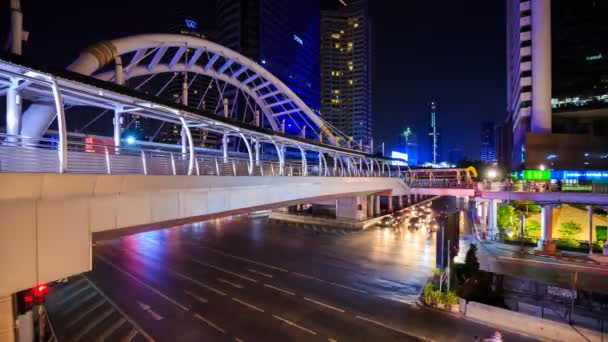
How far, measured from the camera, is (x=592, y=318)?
48.3 ft

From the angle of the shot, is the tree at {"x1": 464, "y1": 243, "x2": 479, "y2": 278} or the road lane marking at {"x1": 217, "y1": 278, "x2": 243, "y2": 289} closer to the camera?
the road lane marking at {"x1": 217, "y1": 278, "x2": 243, "y2": 289}

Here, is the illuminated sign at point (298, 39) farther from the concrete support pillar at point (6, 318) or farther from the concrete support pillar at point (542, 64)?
the concrete support pillar at point (6, 318)

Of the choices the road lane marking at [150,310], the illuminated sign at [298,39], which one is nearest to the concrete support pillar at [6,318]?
the road lane marking at [150,310]

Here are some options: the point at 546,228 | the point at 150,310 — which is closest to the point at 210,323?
the point at 150,310

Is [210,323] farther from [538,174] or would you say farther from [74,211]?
[538,174]

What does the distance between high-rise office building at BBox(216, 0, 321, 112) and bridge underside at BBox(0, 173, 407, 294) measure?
101m

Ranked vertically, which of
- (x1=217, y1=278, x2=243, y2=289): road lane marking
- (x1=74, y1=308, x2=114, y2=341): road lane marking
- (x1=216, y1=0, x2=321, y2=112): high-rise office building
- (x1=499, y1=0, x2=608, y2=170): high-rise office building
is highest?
(x1=216, y1=0, x2=321, y2=112): high-rise office building

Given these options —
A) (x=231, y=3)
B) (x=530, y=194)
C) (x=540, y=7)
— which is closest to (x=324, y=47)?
(x=231, y=3)

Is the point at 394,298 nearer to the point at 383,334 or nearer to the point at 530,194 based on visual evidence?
the point at 383,334

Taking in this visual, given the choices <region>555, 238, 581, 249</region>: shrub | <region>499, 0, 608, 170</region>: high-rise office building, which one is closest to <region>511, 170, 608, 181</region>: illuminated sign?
<region>499, 0, 608, 170</region>: high-rise office building

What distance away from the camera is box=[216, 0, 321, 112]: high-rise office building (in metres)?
107

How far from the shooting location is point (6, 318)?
835 cm

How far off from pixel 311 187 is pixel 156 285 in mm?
12158

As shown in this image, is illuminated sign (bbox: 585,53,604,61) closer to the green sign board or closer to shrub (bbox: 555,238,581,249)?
the green sign board
